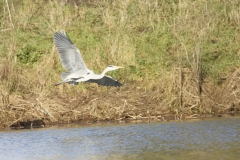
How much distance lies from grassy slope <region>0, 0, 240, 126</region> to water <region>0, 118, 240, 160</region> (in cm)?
63

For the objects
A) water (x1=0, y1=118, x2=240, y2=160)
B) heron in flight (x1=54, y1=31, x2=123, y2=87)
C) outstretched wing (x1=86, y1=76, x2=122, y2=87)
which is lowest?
water (x1=0, y1=118, x2=240, y2=160)

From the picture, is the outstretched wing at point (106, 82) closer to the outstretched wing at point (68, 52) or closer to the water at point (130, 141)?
the outstretched wing at point (68, 52)

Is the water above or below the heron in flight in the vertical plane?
below

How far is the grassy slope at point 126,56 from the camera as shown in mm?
11688

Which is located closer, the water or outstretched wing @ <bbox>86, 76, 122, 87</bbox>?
Result: the water

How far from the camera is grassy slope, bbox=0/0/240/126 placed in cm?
1169

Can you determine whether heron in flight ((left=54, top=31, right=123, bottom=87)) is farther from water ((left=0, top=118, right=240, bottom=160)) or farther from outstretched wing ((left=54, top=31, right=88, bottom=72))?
water ((left=0, top=118, right=240, bottom=160))

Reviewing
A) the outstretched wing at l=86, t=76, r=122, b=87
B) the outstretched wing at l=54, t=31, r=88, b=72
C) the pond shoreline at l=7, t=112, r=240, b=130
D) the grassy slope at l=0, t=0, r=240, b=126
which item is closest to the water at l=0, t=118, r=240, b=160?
the pond shoreline at l=7, t=112, r=240, b=130

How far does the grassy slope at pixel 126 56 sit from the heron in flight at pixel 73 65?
0.66m

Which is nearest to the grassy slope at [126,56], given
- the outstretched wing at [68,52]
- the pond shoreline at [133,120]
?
the pond shoreline at [133,120]

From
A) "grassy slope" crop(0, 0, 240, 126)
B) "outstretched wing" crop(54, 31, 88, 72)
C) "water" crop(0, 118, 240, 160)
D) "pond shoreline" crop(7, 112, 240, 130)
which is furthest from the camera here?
"grassy slope" crop(0, 0, 240, 126)

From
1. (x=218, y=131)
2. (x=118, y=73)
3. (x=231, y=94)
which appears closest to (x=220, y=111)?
(x=231, y=94)

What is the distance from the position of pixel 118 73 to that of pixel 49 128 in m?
2.33

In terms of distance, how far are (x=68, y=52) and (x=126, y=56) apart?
2.46 m
